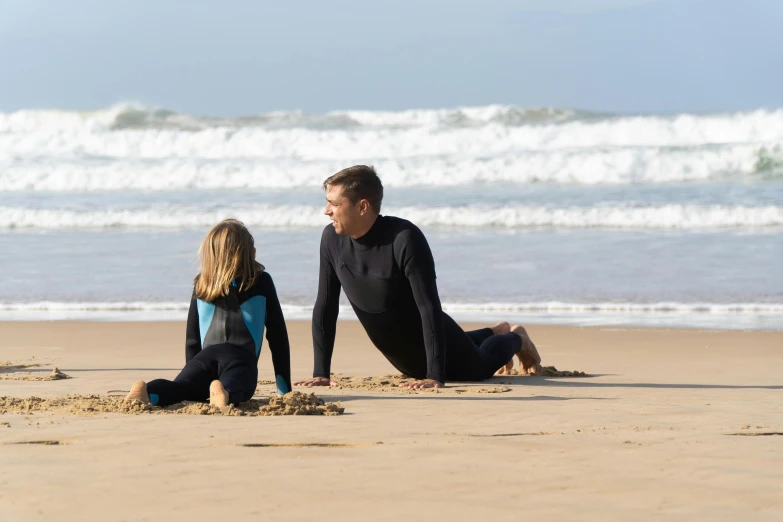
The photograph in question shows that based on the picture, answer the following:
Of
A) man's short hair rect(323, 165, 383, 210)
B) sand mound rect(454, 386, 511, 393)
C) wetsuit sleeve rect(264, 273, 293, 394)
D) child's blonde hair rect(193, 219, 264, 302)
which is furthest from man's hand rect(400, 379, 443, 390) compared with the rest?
child's blonde hair rect(193, 219, 264, 302)

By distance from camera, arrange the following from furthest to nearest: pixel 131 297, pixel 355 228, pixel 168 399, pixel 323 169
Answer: pixel 323 169, pixel 131 297, pixel 355 228, pixel 168 399

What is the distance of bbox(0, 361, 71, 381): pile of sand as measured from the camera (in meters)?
6.34

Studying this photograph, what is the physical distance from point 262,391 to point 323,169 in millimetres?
19916

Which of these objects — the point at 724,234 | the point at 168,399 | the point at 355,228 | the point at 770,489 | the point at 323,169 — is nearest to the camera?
the point at 770,489

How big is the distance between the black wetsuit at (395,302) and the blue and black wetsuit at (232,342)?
63 centimetres

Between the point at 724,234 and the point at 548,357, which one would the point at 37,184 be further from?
the point at 548,357

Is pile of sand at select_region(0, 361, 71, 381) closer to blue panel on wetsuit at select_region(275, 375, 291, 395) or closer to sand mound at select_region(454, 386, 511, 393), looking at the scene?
blue panel on wetsuit at select_region(275, 375, 291, 395)

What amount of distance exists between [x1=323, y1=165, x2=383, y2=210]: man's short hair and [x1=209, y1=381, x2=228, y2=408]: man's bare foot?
1.30 m

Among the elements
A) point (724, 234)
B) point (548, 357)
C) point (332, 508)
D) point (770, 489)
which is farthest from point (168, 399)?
point (724, 234)

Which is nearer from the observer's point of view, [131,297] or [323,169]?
[131,297]

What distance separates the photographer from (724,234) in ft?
50.4

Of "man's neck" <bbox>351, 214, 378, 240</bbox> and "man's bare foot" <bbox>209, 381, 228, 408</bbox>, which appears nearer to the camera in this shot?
"man's bare foot" <bbox>209, 381, 228, 408</bbox>

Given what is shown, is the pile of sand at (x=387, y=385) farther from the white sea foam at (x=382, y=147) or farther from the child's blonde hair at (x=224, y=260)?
the white sea foam at (x=382, y=147)

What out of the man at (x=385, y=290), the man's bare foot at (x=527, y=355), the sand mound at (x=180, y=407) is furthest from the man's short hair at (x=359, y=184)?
the man's bare foot at (x=527, y=355)
